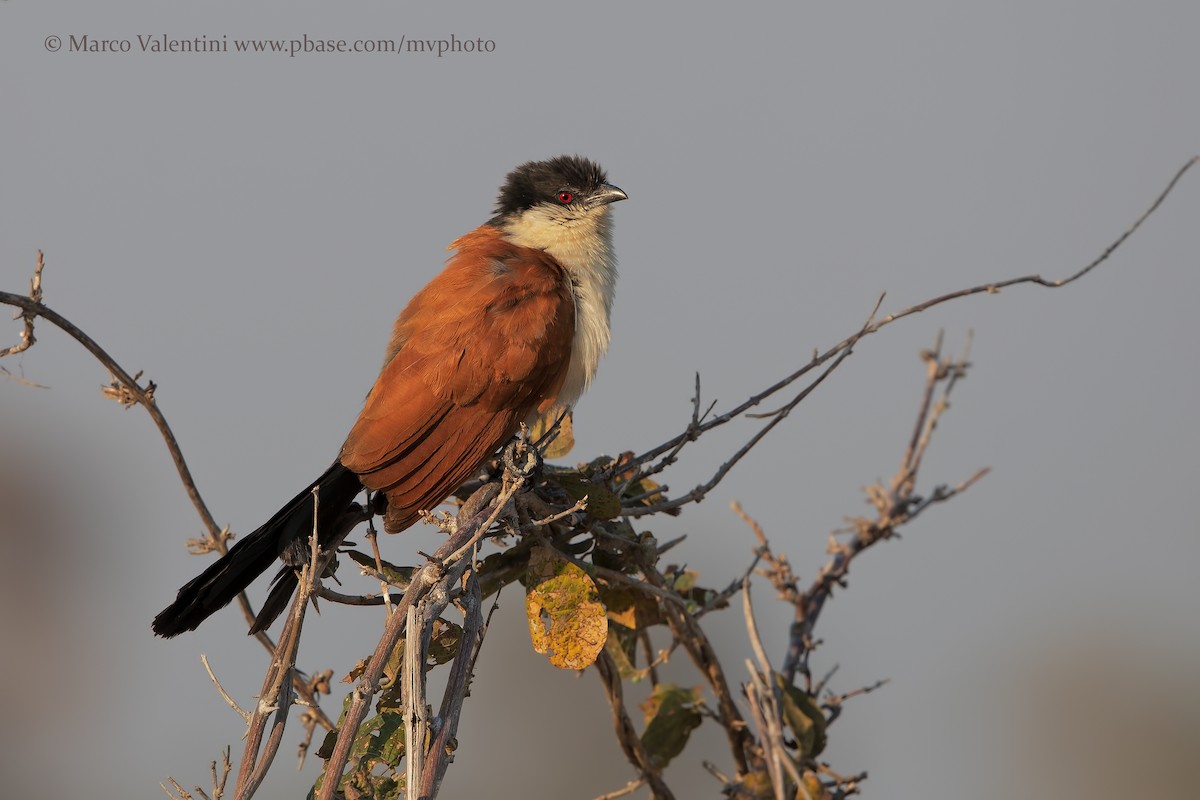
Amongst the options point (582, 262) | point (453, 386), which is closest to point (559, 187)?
point (582, 262)

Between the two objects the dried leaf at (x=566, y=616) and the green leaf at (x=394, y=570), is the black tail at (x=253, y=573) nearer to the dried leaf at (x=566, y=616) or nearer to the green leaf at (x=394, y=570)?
the green leaf at (x=394, y=570)

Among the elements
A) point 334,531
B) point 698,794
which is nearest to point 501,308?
point 334,531

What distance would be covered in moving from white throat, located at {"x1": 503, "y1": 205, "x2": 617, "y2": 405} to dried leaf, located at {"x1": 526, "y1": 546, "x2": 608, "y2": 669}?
0.93m

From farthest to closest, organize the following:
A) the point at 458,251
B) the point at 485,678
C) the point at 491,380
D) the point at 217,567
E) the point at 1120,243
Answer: the point at 485,678, the point at 458,251, the point at 491,380, the point at 1120,243, the point at 217,567

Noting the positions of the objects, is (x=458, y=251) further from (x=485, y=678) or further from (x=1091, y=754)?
(x=1091, y=754)

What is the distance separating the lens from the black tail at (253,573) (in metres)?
1.82

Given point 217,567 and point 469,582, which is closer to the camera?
point 469,582

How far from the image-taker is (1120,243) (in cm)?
208

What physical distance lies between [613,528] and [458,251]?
1215 mm

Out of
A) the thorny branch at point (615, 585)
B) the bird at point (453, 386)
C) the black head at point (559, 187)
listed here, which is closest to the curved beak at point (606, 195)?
the black head at point (559, 187)

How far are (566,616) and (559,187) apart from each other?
174 centimetres

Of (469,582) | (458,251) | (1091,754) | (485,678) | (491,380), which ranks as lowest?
(1091,754)

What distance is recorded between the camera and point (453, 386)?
244 centimetres

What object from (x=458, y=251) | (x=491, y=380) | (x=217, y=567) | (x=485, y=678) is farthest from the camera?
(x=485, y=678)
